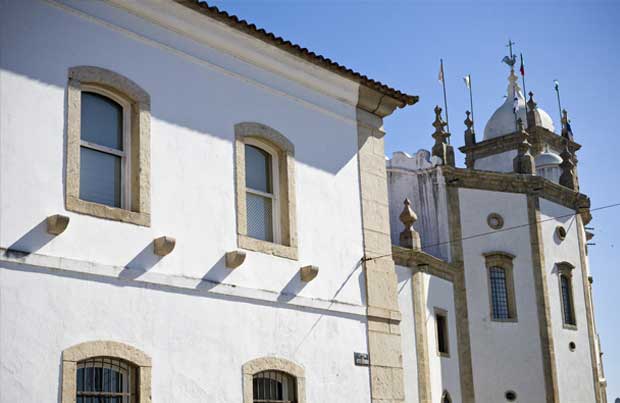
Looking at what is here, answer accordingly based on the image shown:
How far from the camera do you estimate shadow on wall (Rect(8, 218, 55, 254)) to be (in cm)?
975

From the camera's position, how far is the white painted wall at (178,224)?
9.92 metres

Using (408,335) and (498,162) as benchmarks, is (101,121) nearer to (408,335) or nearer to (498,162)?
(408,335)

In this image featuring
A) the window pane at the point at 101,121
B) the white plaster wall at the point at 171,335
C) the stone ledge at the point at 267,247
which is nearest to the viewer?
the white plaster wall at the point at 171,335

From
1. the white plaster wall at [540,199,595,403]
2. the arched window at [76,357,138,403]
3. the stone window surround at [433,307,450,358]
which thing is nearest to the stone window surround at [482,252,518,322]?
the white plaster wall at [540,199,595,403]

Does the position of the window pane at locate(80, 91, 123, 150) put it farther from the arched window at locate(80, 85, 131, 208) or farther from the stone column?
the stone column

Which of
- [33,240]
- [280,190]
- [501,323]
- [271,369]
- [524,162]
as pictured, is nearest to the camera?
[33,240]

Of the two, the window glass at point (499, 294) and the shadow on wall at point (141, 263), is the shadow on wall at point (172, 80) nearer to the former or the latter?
the shadow on wall at point (141, 263)

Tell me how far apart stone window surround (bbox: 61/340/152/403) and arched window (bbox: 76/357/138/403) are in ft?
0.31

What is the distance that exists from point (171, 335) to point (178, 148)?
7.99 ft

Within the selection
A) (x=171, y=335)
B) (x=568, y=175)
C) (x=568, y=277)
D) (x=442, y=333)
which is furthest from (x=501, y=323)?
(x=171, y=335)

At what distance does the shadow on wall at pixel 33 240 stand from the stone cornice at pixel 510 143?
35333 millimetres

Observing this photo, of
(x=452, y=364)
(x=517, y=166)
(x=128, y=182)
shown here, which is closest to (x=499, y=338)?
(x=452, y=364)

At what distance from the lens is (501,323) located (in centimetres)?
3162

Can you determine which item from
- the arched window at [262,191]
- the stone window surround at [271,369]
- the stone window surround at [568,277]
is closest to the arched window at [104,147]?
the arched window at [262,191]
